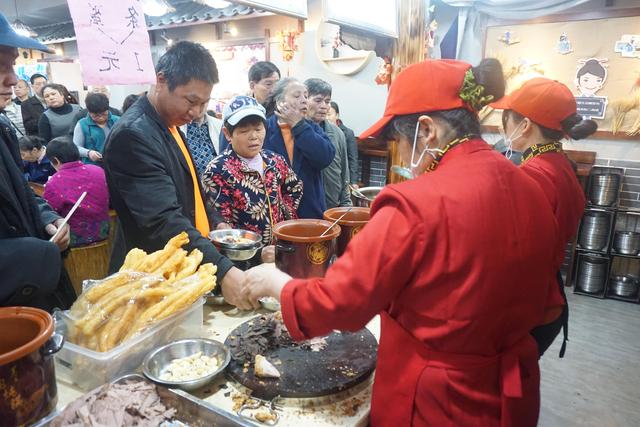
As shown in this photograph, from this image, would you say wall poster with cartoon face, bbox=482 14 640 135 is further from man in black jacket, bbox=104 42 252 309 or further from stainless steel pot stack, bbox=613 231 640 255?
man in black jacket, bbox=104 42 252 309

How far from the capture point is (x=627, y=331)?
4.39 m

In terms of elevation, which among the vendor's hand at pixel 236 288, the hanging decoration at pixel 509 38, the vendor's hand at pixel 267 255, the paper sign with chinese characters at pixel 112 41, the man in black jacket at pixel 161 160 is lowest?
the vendor's hand at pixel 267 255

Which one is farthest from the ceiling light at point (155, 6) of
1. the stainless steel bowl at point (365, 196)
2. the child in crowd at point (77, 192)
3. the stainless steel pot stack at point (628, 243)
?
the stainless steel pot stack at point (628, 243)

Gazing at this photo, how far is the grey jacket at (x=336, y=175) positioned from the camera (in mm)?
4004

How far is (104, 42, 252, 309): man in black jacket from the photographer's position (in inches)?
69.7

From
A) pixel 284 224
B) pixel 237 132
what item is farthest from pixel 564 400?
pixel 237 132

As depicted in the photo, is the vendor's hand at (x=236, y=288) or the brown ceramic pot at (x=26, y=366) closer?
the brown ceramic pot at (x=26, y=366)

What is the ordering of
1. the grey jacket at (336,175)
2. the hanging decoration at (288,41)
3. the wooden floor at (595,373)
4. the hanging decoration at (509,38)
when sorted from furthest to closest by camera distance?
the hanging decoration at (288,41)
the hanging decoration at (509,38)
the grey jacket at (336,175)
the wooden floor at (595,373)

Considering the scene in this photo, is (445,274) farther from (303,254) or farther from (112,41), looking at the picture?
(112,41)

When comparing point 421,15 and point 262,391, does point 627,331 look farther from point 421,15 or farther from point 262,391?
point 262,391

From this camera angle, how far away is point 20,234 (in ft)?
5.35

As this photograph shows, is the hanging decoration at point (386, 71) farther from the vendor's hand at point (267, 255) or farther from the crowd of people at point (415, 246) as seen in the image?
the vendor's hand at point (267, 255)

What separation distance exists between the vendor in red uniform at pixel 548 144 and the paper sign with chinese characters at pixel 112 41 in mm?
1892

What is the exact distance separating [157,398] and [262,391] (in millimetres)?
278
